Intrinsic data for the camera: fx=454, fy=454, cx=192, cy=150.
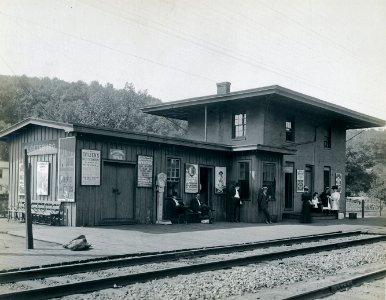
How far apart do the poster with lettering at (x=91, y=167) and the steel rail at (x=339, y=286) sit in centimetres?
958

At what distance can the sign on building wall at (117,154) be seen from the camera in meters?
15.9

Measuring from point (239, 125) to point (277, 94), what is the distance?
2.98 m

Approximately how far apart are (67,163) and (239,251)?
6929 millimetres

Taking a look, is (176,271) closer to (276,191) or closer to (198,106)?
(276,191)

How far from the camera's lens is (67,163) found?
50.2ft

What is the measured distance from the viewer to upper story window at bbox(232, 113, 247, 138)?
2316 cm

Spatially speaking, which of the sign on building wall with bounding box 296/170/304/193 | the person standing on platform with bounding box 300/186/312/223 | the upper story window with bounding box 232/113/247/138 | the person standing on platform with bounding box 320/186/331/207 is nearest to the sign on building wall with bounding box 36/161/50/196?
the upper story window with bounding box 232/113/247/138

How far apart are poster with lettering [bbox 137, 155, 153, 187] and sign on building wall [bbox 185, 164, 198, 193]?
2.11m

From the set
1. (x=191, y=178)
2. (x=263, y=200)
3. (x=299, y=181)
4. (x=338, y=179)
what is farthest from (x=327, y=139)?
(x=191, y=178)

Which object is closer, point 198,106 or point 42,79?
point 198,106

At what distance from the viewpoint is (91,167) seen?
50.2 feet

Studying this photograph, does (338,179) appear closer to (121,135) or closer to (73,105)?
(121,135)

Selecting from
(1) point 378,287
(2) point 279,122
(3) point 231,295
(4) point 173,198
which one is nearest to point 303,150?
(2) point 279,122

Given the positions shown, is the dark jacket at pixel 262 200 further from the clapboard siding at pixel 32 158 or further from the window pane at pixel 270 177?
the clapboard siding at pixel 32 158
